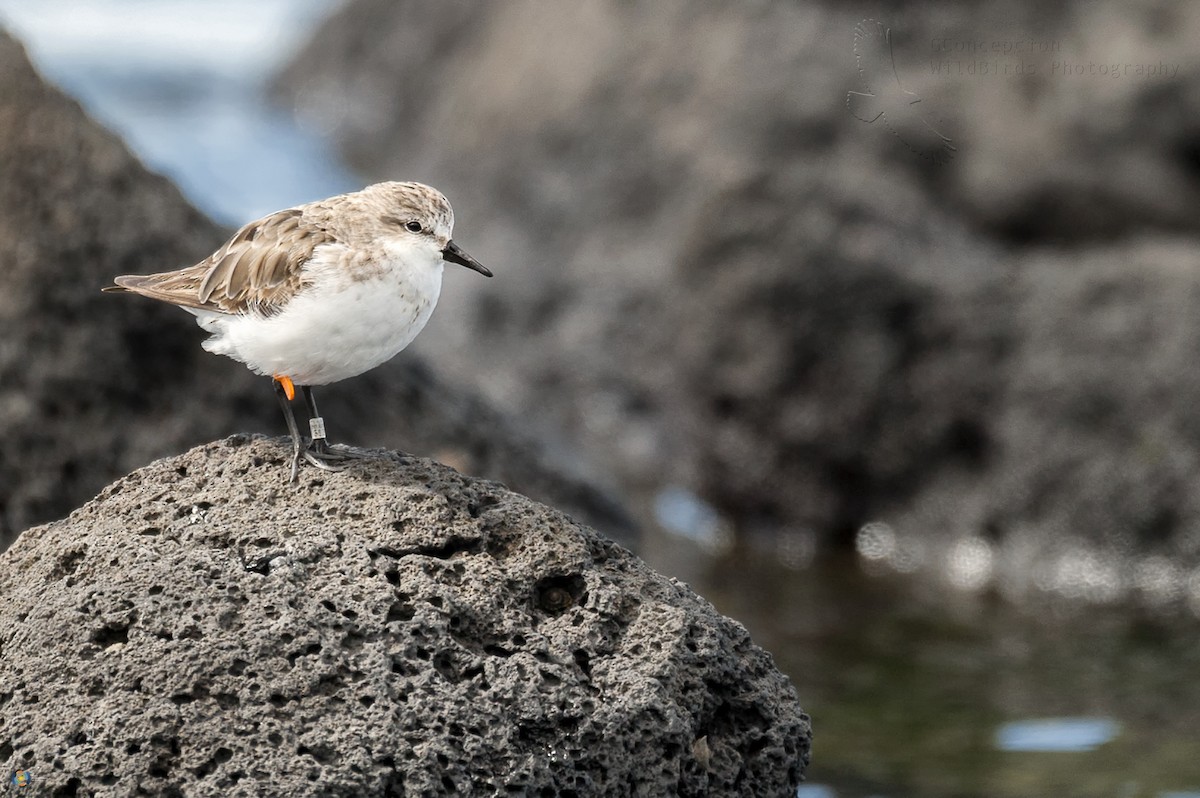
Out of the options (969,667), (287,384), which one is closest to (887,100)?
(969,667)

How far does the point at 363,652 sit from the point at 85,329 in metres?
4.77

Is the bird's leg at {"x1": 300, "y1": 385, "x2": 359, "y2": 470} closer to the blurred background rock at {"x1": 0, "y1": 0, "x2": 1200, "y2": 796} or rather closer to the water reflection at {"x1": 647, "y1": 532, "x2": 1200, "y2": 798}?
the blurred background rock at {"x1": 0, "y1": 0, "x2": 1200, "y2": 796}

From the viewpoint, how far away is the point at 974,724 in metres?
9.78

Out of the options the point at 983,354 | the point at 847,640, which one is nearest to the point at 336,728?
the point at 847,640

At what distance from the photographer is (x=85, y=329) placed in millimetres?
8828

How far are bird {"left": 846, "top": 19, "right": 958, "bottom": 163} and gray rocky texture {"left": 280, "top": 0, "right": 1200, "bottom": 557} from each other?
0.54ft

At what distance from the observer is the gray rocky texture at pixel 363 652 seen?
4645mm

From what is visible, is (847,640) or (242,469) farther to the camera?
(847,640)

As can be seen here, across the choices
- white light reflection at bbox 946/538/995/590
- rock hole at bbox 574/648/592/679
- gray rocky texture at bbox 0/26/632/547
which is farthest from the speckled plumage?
→ white light reflection at bbox 946/538/995/590

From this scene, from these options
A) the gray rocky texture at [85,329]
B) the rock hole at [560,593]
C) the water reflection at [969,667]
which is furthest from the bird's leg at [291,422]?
the water reflection at [969,667]

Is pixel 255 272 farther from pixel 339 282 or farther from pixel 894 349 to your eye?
pixel 894 349

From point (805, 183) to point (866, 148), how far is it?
323cm

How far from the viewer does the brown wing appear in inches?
213

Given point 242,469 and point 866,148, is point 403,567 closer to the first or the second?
point 242,469
